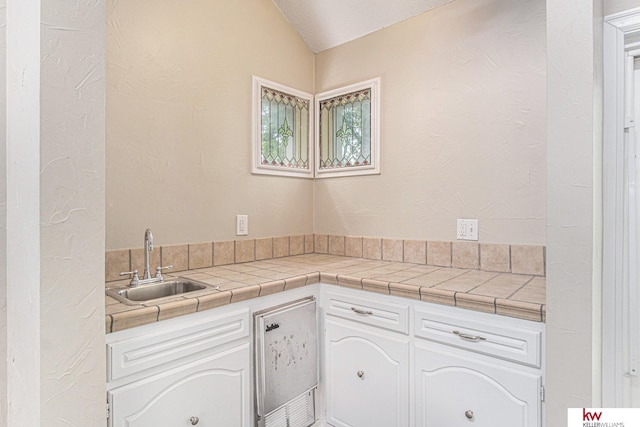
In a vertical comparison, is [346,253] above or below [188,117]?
below

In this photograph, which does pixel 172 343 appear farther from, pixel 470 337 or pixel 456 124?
pixel 456 124

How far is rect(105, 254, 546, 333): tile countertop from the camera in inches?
49.4

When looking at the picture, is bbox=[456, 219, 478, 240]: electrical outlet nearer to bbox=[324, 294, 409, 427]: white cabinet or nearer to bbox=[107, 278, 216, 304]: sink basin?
bbox=[324, 294, 409, 427]: white cabinet

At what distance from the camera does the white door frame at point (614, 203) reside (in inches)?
50.6

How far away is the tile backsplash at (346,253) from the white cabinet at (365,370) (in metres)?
0.59

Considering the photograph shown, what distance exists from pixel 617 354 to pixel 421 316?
27.4 inches

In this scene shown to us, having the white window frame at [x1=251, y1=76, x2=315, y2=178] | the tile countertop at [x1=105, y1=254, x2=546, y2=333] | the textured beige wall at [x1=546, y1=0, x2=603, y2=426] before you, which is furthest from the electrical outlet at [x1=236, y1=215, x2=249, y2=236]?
the textured beige wall at [x1=546, y1=0, x2=603, y2=426]

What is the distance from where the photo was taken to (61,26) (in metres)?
0.89

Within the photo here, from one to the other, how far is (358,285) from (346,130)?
1.22 m

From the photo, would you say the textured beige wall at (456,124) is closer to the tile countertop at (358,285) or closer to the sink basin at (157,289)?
the tile countertop at (358,285)

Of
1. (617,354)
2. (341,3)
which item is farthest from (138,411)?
(341,3)

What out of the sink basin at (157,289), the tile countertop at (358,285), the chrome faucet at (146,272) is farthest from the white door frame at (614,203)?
the chrome faucet at (146,272)

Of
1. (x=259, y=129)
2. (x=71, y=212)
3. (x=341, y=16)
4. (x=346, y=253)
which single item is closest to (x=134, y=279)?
(x=71, y=212)

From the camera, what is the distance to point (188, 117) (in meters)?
1.94
